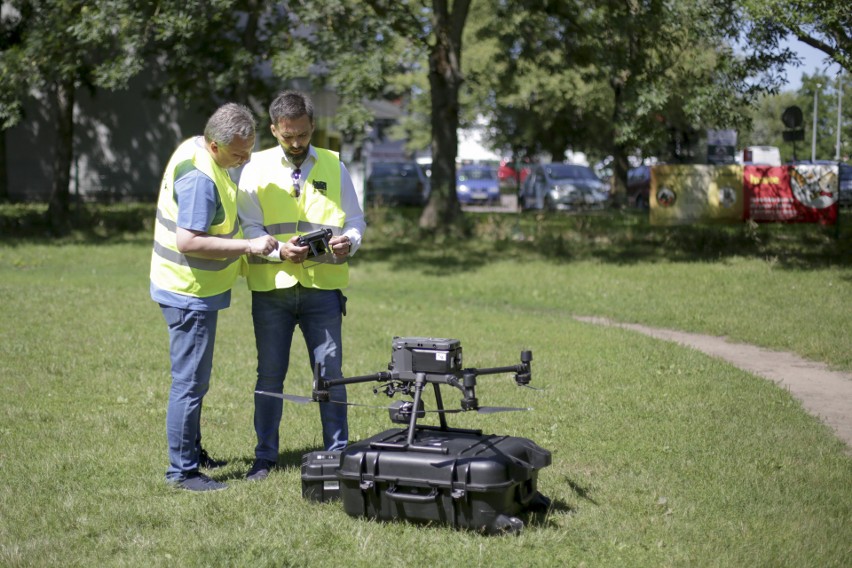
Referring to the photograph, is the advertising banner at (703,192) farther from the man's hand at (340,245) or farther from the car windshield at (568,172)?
the man's hand at (340,245)

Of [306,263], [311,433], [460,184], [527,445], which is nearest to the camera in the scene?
[527,445]

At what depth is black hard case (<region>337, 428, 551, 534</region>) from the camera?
5.34 m

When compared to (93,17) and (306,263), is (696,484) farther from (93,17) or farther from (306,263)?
(93,17)

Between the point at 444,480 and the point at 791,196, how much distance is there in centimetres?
1764

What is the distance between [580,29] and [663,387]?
47.0 ft

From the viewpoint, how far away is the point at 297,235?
627 cm

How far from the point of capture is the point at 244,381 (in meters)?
9.71

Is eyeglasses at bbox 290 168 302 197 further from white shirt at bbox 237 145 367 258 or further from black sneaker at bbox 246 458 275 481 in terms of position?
black sneaker at bbox 246 458 275 481

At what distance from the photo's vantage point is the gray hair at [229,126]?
6.04m

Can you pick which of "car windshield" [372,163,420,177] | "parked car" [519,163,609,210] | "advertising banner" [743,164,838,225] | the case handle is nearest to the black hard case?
the case handle

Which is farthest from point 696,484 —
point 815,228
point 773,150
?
point 773,150

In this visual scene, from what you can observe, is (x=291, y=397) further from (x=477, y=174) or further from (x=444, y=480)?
(x=477, y=174)

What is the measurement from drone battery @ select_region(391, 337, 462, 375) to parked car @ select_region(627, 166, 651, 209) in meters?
33.0

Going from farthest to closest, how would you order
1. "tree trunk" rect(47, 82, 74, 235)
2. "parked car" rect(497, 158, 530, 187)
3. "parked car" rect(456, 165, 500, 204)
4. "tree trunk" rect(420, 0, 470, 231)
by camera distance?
1. "parked car" rect(456, 165, 500, 204)
2. "parked car" rect(497, 158, 530, 187)
3. "tree trunk" rect(47, 82, 74, 235)
4. "tree trunk" rect(420, 0, 470, 231)
